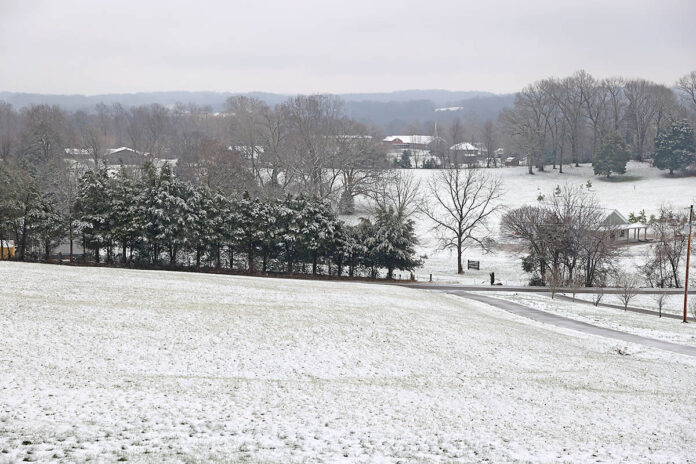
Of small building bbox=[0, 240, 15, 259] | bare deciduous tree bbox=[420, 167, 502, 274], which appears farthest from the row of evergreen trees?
bare deciduous tree bbox=[420, 167, 502, 274]

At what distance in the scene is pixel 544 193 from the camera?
86.5 metres

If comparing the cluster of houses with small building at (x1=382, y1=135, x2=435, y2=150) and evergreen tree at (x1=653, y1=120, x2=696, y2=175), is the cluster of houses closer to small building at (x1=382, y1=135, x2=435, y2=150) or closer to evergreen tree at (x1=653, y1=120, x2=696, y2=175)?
small building at (x1=382, y1=135, x2=435, y2=150)

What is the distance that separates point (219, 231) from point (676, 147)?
78.0 meters

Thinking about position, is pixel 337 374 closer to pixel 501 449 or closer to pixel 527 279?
pixel 501 449

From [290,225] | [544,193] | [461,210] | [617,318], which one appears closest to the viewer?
[617,318]

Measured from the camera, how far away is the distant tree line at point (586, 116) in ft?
335

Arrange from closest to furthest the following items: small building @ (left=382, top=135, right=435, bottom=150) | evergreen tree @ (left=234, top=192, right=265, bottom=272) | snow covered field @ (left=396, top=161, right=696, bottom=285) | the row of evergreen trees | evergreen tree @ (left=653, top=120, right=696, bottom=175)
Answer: the row of evergreen trees < evergreen tree @ (left=234, top=192, right=265, bottom=272) < snow covered field @ (left=396, top=161, right=696, bottom=285) < evergreen tree @ (left=653, top=120, right=696, bottom=175) < small building @ (left=382, top=135, right=435, bottom=150)

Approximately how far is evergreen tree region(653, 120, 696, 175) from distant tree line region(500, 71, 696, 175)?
453 centimetres

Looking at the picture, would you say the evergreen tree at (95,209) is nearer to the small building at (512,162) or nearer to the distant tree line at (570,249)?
the distant tree line at (570,249)

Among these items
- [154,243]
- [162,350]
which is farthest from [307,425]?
[154,243]

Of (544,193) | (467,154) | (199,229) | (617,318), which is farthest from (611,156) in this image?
(199,229)

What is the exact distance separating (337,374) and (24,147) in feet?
272

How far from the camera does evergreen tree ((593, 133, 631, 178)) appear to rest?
297 feet

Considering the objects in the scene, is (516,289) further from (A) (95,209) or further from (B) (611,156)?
Answer: (B) (611,156)
